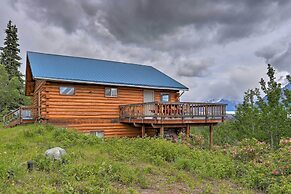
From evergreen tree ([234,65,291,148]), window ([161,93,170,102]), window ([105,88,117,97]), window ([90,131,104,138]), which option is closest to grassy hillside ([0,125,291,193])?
window ([90,131,104,138])

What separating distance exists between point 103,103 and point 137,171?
35.9 feet

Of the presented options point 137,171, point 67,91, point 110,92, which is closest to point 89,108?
point 67,91

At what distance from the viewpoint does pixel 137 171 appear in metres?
7.62

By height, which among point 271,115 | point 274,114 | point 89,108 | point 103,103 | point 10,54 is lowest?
point 271,115

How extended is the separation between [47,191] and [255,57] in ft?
87.2

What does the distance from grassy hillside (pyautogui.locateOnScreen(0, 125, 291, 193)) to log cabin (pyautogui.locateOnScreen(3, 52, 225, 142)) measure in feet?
15.9

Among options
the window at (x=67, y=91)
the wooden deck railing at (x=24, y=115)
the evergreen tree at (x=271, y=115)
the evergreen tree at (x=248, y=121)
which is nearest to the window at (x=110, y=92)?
the window at (x=67, y=91)

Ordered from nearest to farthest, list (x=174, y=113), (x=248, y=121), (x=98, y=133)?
(x=174, y=113) < (x=98, y=133) < (x=248, y=121)

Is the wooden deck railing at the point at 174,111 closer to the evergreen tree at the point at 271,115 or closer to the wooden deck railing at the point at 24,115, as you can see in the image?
the wooden deck railing at the point at 24,115

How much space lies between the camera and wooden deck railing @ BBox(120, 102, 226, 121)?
15.0 m

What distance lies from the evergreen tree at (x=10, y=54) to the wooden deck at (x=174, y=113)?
26994 millimetres

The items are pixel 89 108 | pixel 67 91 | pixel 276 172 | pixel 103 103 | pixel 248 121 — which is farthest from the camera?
pixel 248 121

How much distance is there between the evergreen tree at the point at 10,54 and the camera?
37531 millimetres

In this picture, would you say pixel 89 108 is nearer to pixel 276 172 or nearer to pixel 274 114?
pixel 276 172
